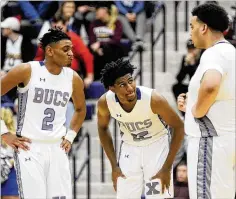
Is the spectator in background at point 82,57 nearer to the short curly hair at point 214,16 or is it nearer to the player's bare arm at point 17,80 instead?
the player's bare arm at point 17,80

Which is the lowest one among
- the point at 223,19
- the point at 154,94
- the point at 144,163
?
the point at 144,163

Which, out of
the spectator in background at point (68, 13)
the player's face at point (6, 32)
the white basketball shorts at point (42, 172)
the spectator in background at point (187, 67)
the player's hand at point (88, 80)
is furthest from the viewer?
the player's face at point (6, 32)

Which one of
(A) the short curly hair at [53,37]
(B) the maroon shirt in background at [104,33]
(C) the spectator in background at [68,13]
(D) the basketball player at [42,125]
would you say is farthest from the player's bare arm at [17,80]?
(C) the spectator in background at [68,13]

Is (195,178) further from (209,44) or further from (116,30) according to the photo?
(116,30)

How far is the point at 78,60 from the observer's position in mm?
13578

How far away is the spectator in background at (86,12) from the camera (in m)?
14.7

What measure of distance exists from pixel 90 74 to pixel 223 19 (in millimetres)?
5641

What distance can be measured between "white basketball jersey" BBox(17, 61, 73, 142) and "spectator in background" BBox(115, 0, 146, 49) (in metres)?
4.86

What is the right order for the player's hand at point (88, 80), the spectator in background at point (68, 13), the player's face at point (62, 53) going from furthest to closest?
1. the spectator in background at point (68, 13)
2. the player's hand at point (88, 80)
3. the player's face at point (62, 53)

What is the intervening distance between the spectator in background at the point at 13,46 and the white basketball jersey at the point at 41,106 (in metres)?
4.67

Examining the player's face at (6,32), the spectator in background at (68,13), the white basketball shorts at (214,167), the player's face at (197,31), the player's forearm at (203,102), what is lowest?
the white basketball shorts at (214,167)

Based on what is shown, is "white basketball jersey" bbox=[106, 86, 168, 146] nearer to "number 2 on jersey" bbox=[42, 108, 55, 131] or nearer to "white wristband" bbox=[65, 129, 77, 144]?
"white wristband" bbox=[65, 129, 77, 144]

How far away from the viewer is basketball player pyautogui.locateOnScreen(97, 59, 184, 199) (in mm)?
9266

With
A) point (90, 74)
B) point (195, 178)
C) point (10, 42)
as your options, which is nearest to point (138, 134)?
point (195, 178)
